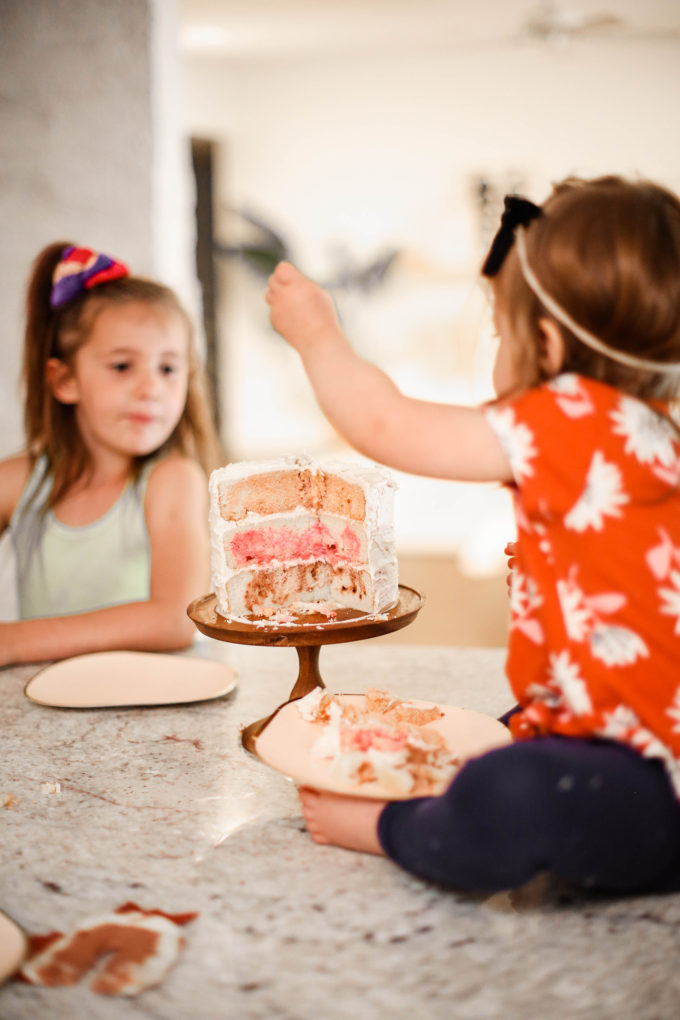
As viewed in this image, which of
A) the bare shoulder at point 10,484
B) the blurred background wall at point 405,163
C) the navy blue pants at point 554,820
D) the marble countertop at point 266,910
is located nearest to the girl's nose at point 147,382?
the bare shoulder at point 10,484

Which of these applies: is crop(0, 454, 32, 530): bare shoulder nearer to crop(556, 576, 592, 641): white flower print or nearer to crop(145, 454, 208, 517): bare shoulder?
crop(145, 454, 208, 517): bare shoulder

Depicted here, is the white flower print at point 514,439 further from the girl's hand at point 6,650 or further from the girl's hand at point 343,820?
the girl's hand at point 6,650

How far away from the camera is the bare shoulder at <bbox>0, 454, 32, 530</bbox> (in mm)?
2053

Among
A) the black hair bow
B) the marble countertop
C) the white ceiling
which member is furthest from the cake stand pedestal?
the white ceiling

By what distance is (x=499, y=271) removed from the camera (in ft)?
3.24

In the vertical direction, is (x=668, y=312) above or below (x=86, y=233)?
below

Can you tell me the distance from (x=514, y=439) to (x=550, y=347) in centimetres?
13

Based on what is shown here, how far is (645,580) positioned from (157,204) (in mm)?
2206

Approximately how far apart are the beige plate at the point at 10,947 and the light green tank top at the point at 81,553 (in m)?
1.19

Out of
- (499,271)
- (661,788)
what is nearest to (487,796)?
(661,788)

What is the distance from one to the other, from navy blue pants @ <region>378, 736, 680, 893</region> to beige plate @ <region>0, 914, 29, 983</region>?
15.4 inches

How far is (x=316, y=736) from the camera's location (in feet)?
3.49

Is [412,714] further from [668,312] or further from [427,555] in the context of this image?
[427,555]

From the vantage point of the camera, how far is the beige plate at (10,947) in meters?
0.76
